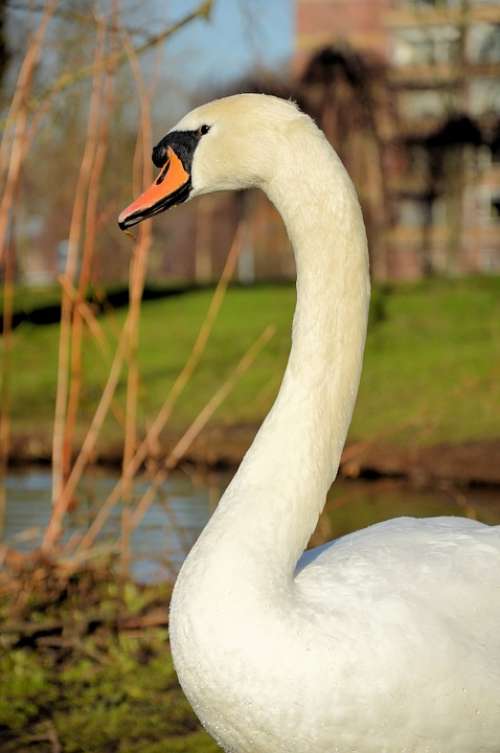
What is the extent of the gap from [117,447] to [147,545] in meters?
4.12

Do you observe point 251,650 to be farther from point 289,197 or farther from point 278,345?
point 278,345

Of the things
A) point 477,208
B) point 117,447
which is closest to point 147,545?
point 117,447

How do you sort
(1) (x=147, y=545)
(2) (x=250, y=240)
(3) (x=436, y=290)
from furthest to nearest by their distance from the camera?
(2) (x=250, y=240) < (3) (x=436, y=290) < (1) (x=147, y=545)

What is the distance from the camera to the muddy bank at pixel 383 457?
886 cm

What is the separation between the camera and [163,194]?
8.43 feet

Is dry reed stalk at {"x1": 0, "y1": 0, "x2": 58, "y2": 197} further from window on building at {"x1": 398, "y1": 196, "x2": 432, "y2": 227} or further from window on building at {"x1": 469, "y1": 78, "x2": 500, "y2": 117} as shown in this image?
window on building at {"x1": 398, "y1": 196, "x2": 432, "y2": 227}

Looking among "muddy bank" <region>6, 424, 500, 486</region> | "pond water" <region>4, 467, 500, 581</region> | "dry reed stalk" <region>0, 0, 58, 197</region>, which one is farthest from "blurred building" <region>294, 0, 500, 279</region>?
"dry reed stalk" <region>0, 0, 58, 197</region>

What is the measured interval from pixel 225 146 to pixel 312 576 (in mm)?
856

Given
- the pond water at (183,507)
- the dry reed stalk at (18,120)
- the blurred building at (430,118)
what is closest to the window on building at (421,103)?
the blurred building at (430,118)

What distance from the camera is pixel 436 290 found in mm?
18453

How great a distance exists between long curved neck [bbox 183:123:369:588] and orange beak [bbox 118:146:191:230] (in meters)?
0.18

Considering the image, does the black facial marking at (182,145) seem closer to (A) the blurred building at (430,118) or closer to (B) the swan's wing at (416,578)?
(B) the swan's wing at (416,578)

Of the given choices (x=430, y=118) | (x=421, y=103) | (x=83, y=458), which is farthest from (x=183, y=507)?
(x=421, y=103)

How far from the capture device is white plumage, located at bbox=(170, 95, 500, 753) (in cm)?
238
